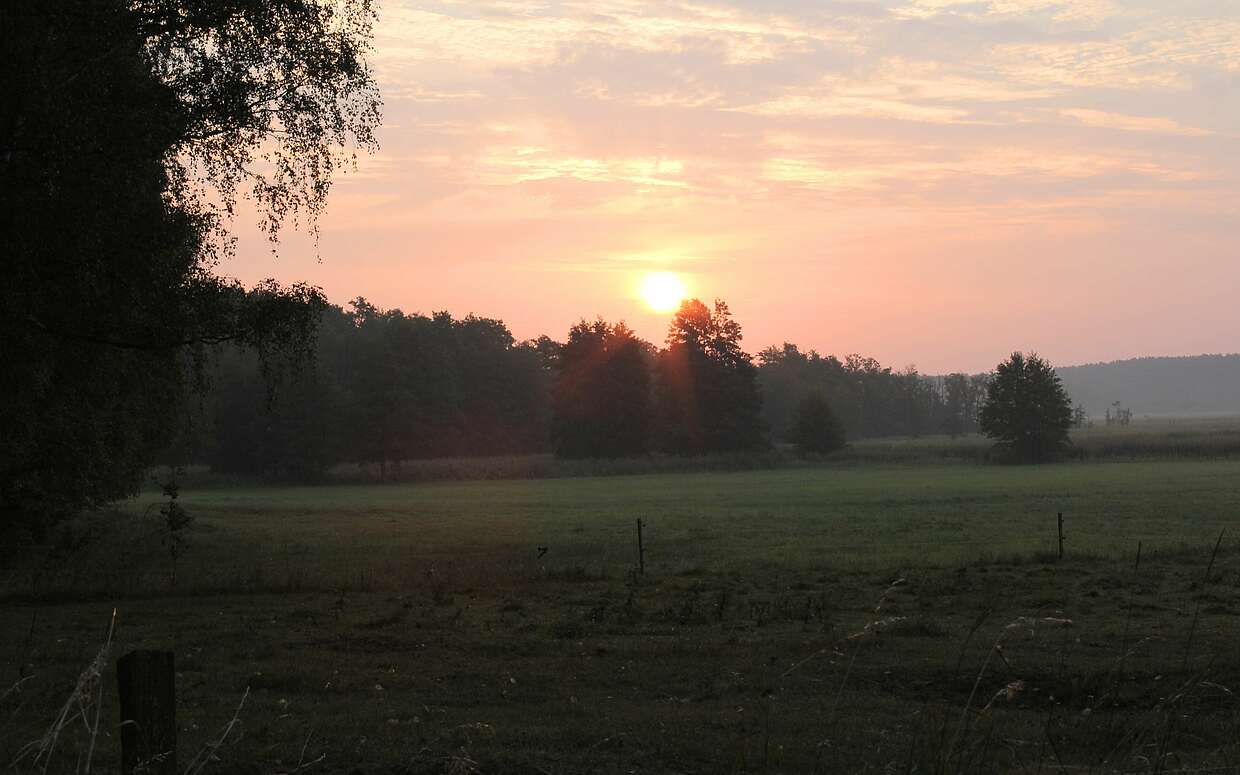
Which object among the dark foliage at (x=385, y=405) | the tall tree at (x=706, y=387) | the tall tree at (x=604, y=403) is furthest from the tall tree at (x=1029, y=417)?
the dark foliage at (x=385, y=405)

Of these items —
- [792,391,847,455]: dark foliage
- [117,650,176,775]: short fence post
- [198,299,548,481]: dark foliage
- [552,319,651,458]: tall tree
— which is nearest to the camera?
[117,650,176,775]: short fence post

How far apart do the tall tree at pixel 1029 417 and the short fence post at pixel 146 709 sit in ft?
405

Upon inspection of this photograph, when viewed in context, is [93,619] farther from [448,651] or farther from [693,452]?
[693,452]

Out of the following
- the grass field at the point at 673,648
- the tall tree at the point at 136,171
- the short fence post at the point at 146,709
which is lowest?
the grass field at the point at 673,648

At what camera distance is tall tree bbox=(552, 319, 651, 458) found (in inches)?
5138

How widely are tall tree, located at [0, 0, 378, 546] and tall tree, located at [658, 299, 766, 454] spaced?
111453 millimetres

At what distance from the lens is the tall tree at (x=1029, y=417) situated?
395 feet

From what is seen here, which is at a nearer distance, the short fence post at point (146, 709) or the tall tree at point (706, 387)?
the short fence post at point (146, 709)

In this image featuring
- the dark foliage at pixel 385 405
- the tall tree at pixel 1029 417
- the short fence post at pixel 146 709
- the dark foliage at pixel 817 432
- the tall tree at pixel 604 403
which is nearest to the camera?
the short fence post at pixel 146 709

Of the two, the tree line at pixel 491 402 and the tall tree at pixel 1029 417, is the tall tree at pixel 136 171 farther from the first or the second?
the tall tree at pixel 1029 417

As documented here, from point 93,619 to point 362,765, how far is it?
477 inches

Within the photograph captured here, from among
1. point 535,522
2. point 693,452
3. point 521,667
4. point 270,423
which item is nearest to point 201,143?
point 521,667

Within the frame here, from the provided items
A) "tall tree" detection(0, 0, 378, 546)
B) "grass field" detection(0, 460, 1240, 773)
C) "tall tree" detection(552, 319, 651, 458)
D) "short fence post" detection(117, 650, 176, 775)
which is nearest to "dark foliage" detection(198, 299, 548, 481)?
"tall tree" detection(552, 319, 651, 458)

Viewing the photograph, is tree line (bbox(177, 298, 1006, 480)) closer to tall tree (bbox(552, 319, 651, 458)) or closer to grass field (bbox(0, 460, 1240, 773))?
tall tree (bbox(552, 319, 651, 458))
